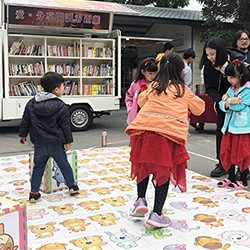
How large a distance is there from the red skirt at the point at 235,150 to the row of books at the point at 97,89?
15.4ft

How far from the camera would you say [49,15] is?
7.73 metres

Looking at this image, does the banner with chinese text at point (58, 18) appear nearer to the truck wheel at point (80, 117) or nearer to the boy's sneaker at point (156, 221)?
the truck wheel at point (80, 117)

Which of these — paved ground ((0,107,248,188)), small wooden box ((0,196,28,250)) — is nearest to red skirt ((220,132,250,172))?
paved ground ((0,107,248,188))

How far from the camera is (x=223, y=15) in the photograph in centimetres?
1133

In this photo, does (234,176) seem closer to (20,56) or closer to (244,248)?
(244,248)

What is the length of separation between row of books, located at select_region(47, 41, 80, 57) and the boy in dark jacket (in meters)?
4.57

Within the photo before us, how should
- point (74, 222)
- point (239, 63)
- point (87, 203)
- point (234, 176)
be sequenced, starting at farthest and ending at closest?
1. point (234, 176)
2. point (239, 63)
3. point (87, 203)
4. point (74, 222)


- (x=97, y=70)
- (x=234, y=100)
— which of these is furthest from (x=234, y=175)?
(x=97, y=70)

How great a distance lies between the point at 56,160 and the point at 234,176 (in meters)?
1.98

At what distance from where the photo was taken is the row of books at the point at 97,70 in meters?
8.30

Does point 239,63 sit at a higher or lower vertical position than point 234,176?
higher

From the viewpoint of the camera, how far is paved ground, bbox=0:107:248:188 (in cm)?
540

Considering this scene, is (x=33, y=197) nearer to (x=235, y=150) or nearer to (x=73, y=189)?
(x=73, y=189)

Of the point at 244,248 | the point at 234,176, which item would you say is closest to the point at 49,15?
the point at 234,176
